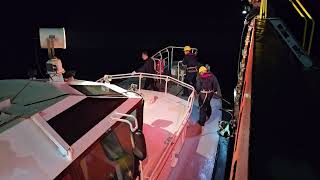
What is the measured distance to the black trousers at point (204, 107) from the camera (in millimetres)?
7863

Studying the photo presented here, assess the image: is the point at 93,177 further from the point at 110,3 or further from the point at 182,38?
the point at 110,3

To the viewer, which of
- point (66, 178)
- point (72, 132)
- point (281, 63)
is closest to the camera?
point (66, 178)

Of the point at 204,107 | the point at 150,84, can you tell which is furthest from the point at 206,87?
the point at 150,84

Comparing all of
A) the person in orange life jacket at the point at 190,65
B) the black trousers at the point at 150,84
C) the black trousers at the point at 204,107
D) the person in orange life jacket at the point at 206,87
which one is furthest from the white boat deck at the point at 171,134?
the person in orange life jacket at the point at 190,65

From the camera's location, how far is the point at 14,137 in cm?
288

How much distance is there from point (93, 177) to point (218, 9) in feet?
136

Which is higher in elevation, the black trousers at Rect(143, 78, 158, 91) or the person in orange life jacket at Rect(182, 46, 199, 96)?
the person in orange life jacket at Rect(182, 46, 199, 96)

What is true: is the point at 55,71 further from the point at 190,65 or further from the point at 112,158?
the point at 190,65

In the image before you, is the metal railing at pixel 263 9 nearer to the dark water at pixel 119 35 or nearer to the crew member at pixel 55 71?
the crew member at pixel 55 71

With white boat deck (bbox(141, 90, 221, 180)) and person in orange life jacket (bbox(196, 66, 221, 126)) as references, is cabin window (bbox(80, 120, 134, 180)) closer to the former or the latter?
white boat deck (bbox(141, 90, 221, 180))

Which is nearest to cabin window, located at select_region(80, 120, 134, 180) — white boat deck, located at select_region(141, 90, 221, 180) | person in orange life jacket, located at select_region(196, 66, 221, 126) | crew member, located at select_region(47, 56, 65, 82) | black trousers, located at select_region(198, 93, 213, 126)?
white boat deck, located at select_region(141, 90, 221, 180)

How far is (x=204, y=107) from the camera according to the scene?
7.89 metres

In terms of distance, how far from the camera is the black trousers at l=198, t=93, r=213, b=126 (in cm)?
786

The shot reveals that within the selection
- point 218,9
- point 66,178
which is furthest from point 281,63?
point 218,9
